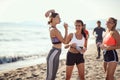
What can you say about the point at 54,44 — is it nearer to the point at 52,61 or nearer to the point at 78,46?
the point at 52,61

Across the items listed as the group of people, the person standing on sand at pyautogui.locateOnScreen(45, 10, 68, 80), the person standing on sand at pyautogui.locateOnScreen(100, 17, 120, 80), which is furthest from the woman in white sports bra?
the person standing on sand at pyautogui.locateOnScreen(100, 17, 120, 80)

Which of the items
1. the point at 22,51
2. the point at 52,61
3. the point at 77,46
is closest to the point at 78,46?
the point at 77,46

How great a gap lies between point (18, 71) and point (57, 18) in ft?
19.5

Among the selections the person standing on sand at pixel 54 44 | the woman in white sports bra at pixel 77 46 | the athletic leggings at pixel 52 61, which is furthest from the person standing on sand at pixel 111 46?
the athletic leggings at pixel 52 61

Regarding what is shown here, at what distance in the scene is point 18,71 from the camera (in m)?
11.1

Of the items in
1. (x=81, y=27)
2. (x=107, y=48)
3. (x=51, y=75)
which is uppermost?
(x=81, y=27)

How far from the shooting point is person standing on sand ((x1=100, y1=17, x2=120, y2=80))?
5.96 m

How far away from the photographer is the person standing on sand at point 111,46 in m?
5.96

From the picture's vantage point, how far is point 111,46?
6000 millimetres

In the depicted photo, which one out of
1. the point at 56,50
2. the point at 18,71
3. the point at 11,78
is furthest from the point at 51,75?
the point at 18,71

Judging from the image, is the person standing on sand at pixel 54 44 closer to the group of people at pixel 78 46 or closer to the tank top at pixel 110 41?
the group of people at pixel 78 46

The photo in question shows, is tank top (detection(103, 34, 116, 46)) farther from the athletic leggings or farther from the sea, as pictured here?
the sea

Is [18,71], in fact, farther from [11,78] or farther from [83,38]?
[83,38]

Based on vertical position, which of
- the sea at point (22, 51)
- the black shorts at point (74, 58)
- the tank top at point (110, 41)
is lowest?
the sea at point (22, 51)
